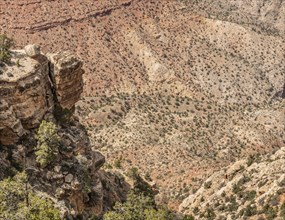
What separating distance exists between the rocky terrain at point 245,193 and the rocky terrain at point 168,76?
1151 cm

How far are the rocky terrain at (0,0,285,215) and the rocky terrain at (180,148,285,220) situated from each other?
11.5m

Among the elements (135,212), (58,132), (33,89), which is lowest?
(135,212)

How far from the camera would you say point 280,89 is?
12431 centimetres

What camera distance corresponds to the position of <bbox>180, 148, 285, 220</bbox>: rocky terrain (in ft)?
173

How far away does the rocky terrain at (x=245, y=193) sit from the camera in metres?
52.8

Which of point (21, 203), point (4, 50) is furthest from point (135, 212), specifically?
point (4, 50)

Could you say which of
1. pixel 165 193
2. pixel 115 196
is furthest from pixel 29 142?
pixel 165 193

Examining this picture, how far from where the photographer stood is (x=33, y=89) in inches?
1930

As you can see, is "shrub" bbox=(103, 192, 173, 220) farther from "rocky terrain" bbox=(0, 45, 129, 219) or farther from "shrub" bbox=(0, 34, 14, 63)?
"shrub" bbox=(0, 34, 14, 63)

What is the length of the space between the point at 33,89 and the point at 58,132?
597 centimetres

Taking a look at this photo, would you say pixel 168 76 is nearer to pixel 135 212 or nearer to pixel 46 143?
pixel 135 212

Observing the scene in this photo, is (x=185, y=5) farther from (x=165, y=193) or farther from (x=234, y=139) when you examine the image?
(x=165, y=193)

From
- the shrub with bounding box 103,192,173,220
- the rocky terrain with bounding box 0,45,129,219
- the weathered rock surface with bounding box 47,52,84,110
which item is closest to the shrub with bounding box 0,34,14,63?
the rocky terrain with bounding box 0,45,129,219

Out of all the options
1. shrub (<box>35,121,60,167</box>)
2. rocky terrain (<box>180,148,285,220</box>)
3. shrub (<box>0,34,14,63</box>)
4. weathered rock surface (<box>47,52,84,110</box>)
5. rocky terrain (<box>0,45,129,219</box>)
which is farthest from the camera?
weathered rock surface (<box>47,52,84,110</box>)
